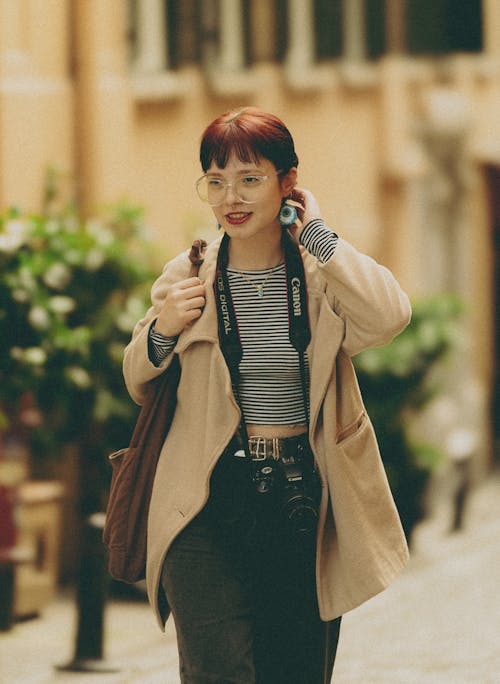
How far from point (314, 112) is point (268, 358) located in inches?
348

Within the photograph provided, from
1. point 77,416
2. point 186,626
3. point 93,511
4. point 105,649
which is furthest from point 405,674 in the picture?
point 186,626

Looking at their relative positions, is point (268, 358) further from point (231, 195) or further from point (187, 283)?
point (231, 195)

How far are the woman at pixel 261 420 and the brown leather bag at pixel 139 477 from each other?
4 centimetres

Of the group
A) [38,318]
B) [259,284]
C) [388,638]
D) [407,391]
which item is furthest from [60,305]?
[259,284]

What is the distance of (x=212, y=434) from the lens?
3793 mm

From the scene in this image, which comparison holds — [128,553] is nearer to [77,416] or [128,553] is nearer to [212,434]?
[212,434]

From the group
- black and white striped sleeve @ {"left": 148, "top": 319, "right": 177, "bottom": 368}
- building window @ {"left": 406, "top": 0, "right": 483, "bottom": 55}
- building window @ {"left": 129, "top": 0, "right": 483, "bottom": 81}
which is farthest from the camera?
building window @ {"left": 406, "top": 0, "right": 483, "bottom": 55}

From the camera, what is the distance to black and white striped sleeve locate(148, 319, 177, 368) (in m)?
3.86

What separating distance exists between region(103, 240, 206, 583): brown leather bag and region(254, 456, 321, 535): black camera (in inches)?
12.2

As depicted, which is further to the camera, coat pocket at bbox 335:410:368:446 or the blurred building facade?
the blurred building facade

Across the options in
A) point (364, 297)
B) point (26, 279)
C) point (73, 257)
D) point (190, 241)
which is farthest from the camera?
point (190, 241)

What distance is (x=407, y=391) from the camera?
10055 millimetres

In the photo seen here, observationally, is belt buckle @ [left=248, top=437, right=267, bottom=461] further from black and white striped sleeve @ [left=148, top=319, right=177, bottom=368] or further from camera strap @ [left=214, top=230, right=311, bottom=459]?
black and white striped sleeve @ [left=148, top=319, right=177, bottom=368]

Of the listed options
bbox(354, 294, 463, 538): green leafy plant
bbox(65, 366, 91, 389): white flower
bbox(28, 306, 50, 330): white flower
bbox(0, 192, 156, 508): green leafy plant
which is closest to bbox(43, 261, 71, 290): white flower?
bbox(0, 192, 156, 508): green leafy plant
